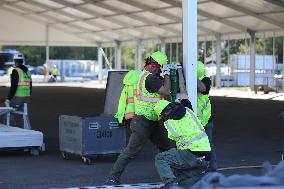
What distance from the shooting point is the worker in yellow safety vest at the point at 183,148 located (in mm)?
7523

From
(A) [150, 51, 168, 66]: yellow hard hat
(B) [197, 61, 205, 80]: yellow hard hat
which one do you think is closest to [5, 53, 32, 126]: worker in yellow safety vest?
(B) [197, 61, 205, 80]: yellow hard hat

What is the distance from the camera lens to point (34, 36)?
6075 cm

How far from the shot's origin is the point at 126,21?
48750 mm

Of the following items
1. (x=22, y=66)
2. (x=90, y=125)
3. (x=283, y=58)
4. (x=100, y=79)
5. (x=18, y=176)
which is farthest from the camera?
(x=100, y=79)

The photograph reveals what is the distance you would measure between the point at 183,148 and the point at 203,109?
6.58ft

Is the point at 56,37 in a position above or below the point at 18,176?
above

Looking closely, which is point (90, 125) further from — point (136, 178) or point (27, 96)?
point (27, 96)

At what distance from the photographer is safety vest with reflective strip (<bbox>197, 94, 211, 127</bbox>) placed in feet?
31.1

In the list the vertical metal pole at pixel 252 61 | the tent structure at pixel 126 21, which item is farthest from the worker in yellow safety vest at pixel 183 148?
the vertical metal pole at pixel 252 61

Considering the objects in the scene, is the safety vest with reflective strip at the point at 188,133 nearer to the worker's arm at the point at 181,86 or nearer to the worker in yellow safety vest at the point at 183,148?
the worker in yellow safety vest at the point at 183,148

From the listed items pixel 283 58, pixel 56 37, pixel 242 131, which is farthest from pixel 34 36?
pixel 242 131

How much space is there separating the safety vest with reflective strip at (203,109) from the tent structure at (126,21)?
2194 centimetres

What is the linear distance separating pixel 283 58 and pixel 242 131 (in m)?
25.3

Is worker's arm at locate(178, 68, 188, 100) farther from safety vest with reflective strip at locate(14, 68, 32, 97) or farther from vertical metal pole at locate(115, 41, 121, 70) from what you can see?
vertical metal pole at locate(115, 41, 121, 70)
